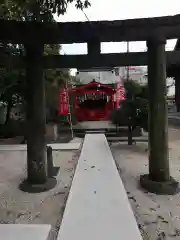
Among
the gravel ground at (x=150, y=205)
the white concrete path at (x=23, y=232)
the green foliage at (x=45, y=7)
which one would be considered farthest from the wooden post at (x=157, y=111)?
the white concrete path at (x=23, y=232)

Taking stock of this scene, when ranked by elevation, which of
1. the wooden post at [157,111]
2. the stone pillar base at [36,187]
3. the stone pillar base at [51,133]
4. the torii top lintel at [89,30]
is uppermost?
the torii top lintel at [89,30]

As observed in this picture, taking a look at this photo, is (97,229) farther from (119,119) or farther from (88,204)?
(119,119)

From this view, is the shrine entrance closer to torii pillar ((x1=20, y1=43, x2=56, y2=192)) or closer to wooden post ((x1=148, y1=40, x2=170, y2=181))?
torii pillar ((x1=20, y1=43, x2=56, y2=192))

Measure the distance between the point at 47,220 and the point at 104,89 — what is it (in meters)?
13.7

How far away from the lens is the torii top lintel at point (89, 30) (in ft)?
14.0

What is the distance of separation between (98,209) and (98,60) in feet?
8.27

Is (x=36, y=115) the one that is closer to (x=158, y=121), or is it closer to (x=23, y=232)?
(x=158, y=121)

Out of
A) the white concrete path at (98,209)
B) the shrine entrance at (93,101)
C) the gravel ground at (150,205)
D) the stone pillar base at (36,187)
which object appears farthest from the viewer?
the shrine entrance at (93,101)

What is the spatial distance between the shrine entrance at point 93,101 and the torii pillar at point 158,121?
11201 millimetres

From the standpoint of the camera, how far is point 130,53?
4906mm

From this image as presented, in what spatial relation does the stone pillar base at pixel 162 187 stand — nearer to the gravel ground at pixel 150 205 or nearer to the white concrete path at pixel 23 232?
the gravel ground at pixel 150 205

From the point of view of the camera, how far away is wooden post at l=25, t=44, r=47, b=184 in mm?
4594

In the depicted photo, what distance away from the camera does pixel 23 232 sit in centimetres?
280

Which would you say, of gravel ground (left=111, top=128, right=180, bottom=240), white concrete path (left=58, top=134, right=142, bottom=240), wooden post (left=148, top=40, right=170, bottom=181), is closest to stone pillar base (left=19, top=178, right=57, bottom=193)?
white concrete path (left=58, top=134, right=142, bottom=240)
